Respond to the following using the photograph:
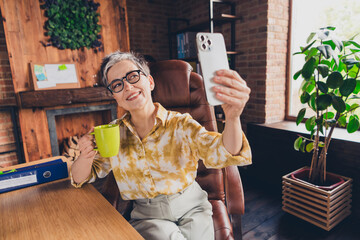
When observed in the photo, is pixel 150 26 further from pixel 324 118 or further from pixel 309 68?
pixel 324 118

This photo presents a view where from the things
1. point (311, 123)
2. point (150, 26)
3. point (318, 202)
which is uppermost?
point (150, 26)

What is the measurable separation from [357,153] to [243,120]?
1.25 m

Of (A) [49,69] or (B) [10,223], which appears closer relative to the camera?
(B) [10,223]

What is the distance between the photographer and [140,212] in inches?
40.8

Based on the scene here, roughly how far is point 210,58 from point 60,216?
0.67 meters

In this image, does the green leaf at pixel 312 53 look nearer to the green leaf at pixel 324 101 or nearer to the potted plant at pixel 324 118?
the potted plant at pixel 324 118

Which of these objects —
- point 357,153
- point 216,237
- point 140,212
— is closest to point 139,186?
point 140,212

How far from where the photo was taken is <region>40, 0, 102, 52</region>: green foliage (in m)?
2.57

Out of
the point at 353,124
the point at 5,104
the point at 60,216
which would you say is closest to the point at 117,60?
the point at 60,216

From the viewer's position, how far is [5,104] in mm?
3117

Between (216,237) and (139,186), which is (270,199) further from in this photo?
(139,186)

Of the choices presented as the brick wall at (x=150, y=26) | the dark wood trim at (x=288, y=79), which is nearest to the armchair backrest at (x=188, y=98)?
the dark wood trim at (x=288, y=79)

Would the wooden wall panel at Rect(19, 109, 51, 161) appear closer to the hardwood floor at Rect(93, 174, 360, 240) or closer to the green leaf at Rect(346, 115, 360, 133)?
the hardwood floor at Rect(93, 174, 360, 240)

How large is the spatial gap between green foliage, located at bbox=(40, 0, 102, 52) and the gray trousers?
7.52 ft
